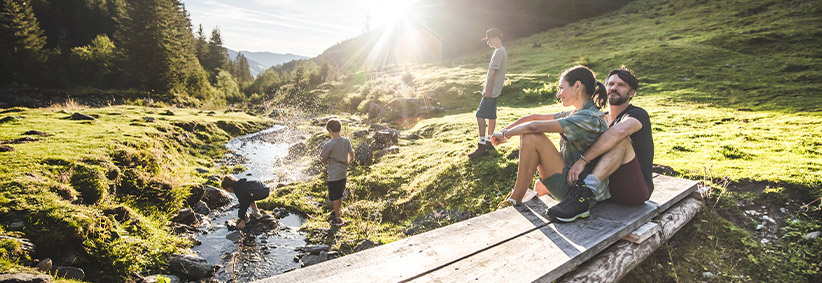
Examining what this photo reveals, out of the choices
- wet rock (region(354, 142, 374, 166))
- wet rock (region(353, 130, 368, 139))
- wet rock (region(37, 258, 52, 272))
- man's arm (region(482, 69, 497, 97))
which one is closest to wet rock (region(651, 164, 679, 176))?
man's arm (region(482, 69, 497, 97))

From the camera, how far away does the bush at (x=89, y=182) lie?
6531 mm

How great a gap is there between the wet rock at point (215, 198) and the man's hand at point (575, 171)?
8.58 metres

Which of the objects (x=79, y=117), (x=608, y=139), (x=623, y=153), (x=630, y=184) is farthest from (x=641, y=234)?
(x=79, y=117)

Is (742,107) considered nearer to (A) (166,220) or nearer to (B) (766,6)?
(A) (166,220)

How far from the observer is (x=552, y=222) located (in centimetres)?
375

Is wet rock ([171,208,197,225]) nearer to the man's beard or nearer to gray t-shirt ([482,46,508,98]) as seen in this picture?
gray t-shirt ([482,46,508,98])

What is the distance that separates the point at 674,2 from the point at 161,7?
67.3 m

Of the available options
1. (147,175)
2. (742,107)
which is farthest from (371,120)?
(742,107)

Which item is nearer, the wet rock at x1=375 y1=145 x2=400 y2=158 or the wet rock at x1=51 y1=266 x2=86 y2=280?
the wet rock at x1=51 y1=266 x2=86 y2=280

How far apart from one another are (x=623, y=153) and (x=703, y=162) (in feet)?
14.0

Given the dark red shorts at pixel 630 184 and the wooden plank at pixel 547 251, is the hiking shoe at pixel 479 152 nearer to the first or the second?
the dark red shorts at pixel 630 184

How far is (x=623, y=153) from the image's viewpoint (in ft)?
13.0

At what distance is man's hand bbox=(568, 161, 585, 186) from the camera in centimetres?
393

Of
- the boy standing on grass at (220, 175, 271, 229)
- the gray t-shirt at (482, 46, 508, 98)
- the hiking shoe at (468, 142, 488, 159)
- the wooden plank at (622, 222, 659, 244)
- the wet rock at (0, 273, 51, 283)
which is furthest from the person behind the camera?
the hiking shoe at (468, 142, 488, 159)
